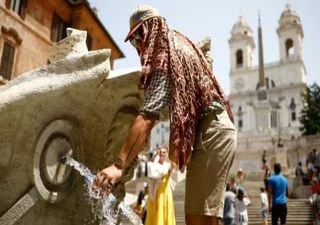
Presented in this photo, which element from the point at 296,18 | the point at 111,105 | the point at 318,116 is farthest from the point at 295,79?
the point at 111,105

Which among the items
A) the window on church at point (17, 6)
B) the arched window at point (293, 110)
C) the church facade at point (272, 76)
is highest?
the church facade at point (272, 76)

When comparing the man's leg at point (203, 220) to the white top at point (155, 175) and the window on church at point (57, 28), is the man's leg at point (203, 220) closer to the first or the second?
the white top at point (155, 175)

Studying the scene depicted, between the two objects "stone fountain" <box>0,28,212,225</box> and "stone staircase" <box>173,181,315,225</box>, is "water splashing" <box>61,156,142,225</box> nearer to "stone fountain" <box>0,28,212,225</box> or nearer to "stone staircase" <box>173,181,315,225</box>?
"stone fountain" <box>0,28,212,225</box>

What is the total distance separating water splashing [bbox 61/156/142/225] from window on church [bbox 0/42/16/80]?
13.7 metres

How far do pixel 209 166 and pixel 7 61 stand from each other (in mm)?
15029

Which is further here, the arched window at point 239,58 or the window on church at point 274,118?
the arched window at point 239,58

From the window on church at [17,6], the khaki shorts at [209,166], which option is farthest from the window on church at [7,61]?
the khaki shorts at [209,166]

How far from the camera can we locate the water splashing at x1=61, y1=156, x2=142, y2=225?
2.59 meters

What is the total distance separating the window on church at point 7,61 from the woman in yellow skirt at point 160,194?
36.6ft

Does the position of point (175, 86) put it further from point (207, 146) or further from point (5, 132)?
point (5, 132)

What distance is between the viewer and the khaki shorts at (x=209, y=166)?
2469 millimetres

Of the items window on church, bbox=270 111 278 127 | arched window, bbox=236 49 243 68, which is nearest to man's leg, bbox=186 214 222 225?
window on church, bbox=270 111 278 127

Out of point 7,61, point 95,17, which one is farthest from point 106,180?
point 95,17

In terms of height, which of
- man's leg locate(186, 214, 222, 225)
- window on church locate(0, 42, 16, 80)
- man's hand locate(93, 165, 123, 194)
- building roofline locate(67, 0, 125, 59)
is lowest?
man's leg locate(186, 214, 222, 225)
